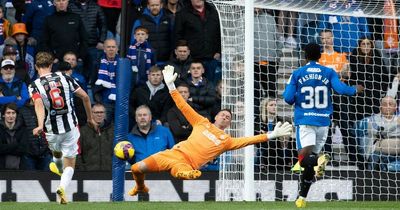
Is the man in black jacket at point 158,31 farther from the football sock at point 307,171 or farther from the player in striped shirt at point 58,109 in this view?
the football sock at point 307,171

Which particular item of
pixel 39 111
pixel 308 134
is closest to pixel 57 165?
pixel 39 111

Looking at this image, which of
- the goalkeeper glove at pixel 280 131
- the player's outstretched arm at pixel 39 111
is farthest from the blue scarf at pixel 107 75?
the goalkeeper glove at pixel 280 131

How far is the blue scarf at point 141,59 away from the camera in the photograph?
19.2 meters

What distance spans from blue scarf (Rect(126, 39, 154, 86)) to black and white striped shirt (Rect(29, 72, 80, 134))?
4.22 m

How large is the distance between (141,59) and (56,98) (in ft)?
14.8

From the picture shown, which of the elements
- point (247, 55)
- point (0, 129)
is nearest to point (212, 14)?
point (247, 55)

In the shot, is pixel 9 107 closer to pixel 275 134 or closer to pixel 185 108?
pixel 185 108

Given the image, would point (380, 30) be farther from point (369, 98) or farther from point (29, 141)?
point (29, 141)

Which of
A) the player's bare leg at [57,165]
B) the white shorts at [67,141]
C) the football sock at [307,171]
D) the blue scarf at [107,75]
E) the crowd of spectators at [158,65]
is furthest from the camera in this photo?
the blue scarf at [107,75]

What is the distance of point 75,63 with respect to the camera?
18906 mm

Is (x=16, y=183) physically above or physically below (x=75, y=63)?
below

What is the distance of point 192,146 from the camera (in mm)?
14461

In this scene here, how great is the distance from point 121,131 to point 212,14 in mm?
4711

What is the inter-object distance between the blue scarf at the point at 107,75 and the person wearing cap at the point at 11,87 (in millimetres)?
1287
